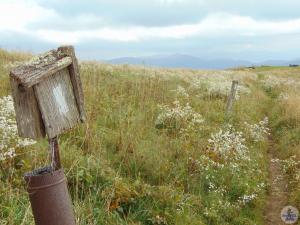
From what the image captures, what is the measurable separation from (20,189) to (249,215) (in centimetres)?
391

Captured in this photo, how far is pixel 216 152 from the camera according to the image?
305 inches

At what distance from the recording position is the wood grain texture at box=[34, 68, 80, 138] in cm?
255

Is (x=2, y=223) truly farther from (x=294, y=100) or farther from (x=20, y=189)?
(x=294, y=100)

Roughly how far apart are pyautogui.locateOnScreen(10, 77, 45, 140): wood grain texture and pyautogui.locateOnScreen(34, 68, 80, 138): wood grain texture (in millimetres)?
55

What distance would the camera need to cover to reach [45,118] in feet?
8.38

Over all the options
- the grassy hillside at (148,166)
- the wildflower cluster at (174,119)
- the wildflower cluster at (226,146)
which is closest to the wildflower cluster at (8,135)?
the grassy hillside at (148,166)

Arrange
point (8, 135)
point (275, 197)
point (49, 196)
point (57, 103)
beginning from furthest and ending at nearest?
point (275, 197)
point (8, 135)
point (57, 103)
point (49, 196)

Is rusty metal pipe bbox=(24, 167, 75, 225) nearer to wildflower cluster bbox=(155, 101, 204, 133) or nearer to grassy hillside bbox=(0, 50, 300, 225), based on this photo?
grassy hillside bbox=(0, 50, 300, 225)

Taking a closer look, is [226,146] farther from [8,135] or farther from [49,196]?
[49,196]

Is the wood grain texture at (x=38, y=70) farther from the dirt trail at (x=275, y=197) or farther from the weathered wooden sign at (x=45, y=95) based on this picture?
the dirt trail at (x=275, y=197)

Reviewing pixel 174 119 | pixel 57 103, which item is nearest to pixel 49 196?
pixel 57 103

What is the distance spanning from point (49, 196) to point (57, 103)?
0.57 meters

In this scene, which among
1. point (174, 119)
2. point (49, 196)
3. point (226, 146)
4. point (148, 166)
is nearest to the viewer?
point (49, 196)

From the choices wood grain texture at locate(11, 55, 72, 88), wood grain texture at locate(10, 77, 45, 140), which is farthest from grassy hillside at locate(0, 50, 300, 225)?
wood grain texture at locate(11, 55, 72, 88)
